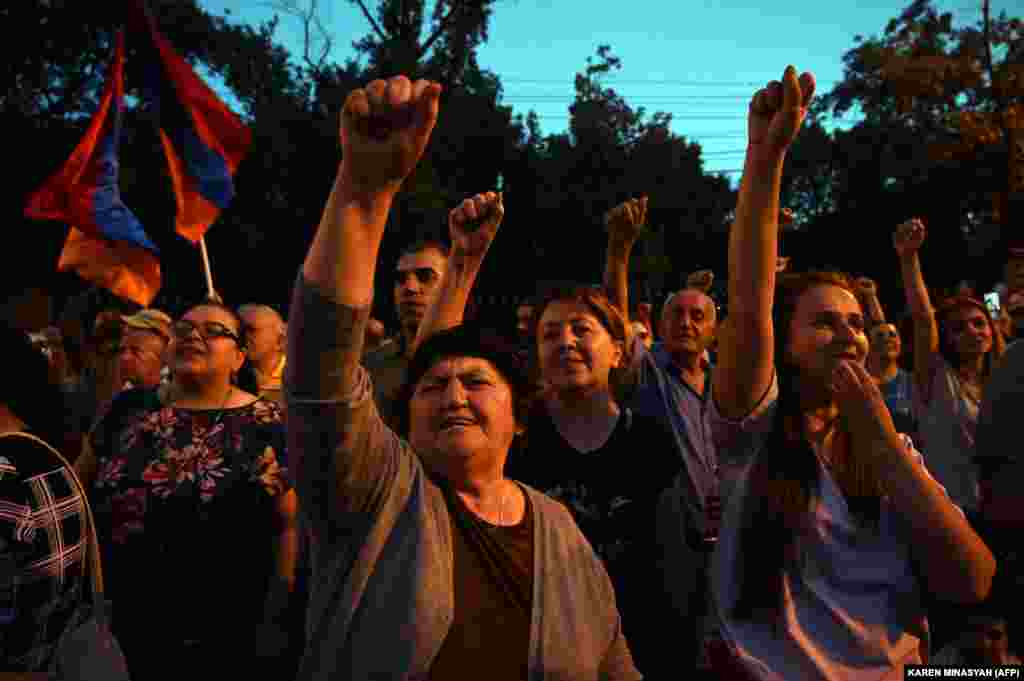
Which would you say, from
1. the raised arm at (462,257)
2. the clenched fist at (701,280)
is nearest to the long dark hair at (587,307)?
the raised arm at (462,257)

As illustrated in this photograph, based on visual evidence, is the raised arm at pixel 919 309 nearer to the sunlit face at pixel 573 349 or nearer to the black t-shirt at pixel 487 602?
the sunlit face at pixel 573 349

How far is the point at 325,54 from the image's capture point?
64.7ft

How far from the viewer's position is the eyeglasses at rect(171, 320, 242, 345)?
3.52 meters

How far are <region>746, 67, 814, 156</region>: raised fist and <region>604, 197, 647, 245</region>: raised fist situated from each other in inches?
63.6

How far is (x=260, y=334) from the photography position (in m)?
4.72

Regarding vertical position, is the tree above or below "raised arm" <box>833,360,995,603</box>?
above

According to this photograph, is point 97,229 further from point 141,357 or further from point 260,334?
point 260,334

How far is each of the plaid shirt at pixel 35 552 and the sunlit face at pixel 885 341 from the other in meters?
4.97

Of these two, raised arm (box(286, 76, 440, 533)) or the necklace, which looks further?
the necklace

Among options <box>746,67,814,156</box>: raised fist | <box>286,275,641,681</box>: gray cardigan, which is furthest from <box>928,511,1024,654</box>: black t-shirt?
<box>746,67,814,156</box>: raised fist

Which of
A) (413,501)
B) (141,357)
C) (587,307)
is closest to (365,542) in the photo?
(413,501)

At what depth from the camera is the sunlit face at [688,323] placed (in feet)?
12.8

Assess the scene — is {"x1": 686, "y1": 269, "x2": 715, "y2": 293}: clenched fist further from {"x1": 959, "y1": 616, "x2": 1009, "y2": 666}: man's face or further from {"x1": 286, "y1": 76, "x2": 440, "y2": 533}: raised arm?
{"x1": 286, "y1": 76, "x2": 440, "y2": 533}: raised arm

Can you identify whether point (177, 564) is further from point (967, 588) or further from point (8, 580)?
point (967, 588)
